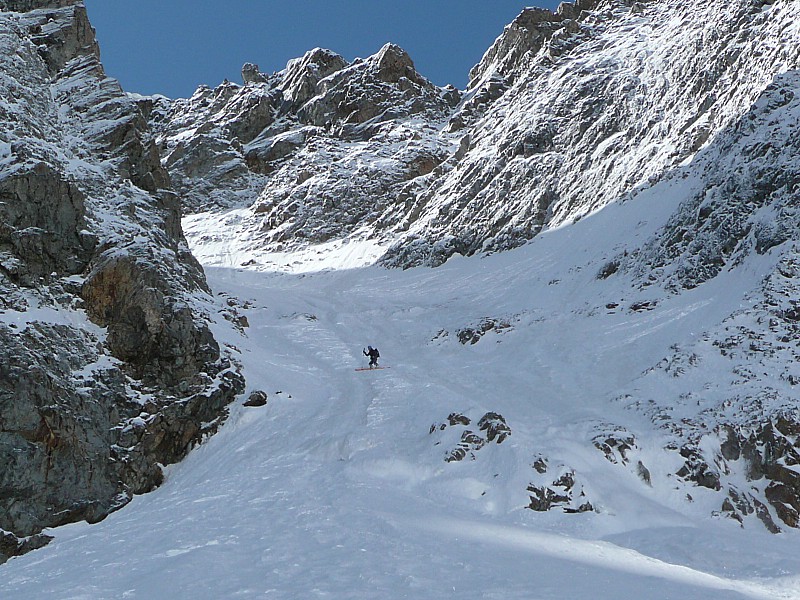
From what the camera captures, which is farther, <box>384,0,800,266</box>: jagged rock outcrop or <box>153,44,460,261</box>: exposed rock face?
<box>153,44,460,261</box>: exposed rock face

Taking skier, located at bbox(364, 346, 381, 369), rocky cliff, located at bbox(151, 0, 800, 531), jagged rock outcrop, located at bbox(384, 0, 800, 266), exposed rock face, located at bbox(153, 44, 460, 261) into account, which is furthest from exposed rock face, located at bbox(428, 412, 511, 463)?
exposed rock face, located at bbox(153, 44, 460, 261)

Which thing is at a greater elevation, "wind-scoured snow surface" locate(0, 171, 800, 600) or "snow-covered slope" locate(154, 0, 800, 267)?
"snow-covered slope" locate(154, 0, 800, 267)

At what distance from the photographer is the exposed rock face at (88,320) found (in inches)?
645

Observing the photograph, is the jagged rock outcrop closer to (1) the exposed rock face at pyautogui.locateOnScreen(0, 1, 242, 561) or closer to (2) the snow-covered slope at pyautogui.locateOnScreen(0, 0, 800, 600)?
(2) the snow-covered slope at pyautogui.locateOnScreen(0, 0, 800, 600)

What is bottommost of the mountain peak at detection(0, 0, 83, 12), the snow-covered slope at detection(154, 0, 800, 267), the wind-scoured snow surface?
the wind-scoured snow surface

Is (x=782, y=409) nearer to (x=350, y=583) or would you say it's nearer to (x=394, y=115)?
(x=350, y=583)

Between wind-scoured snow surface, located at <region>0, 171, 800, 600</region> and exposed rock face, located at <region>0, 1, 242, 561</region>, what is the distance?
112 centimetres

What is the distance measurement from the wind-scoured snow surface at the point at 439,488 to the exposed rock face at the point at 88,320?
112 centimetres

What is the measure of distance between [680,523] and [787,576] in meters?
3.14

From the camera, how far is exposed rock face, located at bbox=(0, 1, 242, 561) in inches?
645

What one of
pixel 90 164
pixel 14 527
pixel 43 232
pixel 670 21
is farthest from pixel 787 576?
pixel 670 21

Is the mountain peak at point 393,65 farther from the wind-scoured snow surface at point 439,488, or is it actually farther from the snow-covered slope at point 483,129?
the wind-scoured snow surface at point 439,488

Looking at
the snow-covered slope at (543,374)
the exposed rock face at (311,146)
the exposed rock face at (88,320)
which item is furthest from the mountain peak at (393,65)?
the exposed rock face at (88,320)

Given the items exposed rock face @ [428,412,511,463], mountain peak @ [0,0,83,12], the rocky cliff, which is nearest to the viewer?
exposed rock face @ [428,412,511,463]
